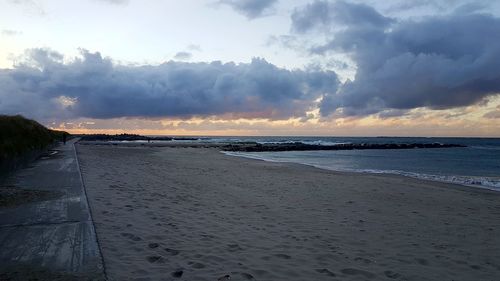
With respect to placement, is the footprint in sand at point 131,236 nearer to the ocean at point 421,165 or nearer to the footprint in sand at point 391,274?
the footprint in sand at point 391,274

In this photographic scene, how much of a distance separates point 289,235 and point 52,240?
414cm

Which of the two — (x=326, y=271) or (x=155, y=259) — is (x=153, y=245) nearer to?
(x=155, y=259)

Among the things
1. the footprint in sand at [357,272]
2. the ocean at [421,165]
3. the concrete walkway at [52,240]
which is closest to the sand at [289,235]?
the footprint in sand at [357,272]

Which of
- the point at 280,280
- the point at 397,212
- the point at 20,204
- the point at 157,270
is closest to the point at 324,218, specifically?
the point at 397,212

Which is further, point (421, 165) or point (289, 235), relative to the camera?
point (421, 165)

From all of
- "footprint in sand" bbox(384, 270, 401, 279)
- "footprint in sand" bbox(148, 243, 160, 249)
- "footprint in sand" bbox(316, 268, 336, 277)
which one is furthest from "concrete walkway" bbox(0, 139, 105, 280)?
"footprint in sand" bbox(384, 270, 401, 279)

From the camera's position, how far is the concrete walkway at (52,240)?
443 centimetres

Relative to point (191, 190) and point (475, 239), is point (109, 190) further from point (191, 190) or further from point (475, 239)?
point (475, 239)

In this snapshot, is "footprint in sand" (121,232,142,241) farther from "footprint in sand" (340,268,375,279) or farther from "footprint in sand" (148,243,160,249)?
"footprint in sand" (340,268,375,279)

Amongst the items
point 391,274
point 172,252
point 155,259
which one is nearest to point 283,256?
point 391,274

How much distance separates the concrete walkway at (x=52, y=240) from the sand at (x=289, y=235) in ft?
1.03

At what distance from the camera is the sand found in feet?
17.7

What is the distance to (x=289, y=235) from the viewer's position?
24.2 ft

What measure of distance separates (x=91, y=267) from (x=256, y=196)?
8.31 m
